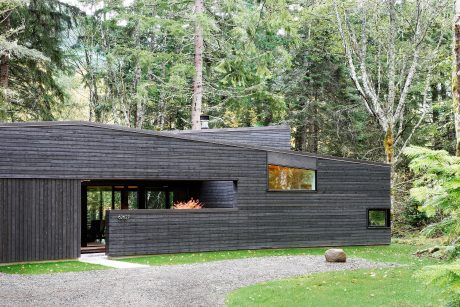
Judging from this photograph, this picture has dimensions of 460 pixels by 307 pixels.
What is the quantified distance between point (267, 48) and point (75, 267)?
57.1 feet

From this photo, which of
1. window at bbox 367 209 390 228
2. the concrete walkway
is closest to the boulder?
the concrete walkway

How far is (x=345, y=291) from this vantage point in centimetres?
931

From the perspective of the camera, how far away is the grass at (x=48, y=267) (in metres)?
12.3

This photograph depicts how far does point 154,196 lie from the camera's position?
1795cm

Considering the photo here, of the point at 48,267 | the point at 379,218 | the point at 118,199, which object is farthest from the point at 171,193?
the point at 379,218

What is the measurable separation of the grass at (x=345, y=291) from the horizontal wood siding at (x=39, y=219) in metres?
6.14

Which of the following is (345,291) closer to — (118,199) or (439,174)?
(439,174)

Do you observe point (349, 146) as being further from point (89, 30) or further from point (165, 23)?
point (89, 30)

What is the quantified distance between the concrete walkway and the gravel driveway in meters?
0.64

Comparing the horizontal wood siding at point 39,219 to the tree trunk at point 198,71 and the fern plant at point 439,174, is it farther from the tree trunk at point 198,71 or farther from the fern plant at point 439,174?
the fern plant at point 439,174

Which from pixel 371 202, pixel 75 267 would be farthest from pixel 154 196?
pixel 371 202

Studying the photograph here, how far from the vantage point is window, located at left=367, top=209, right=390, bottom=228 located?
60.0ft

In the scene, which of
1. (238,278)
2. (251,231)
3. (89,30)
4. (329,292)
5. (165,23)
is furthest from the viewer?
(89,30)

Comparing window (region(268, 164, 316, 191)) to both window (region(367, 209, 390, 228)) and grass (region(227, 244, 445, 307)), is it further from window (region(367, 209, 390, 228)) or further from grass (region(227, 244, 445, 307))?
grass (region(227, 244, 445, 307))
